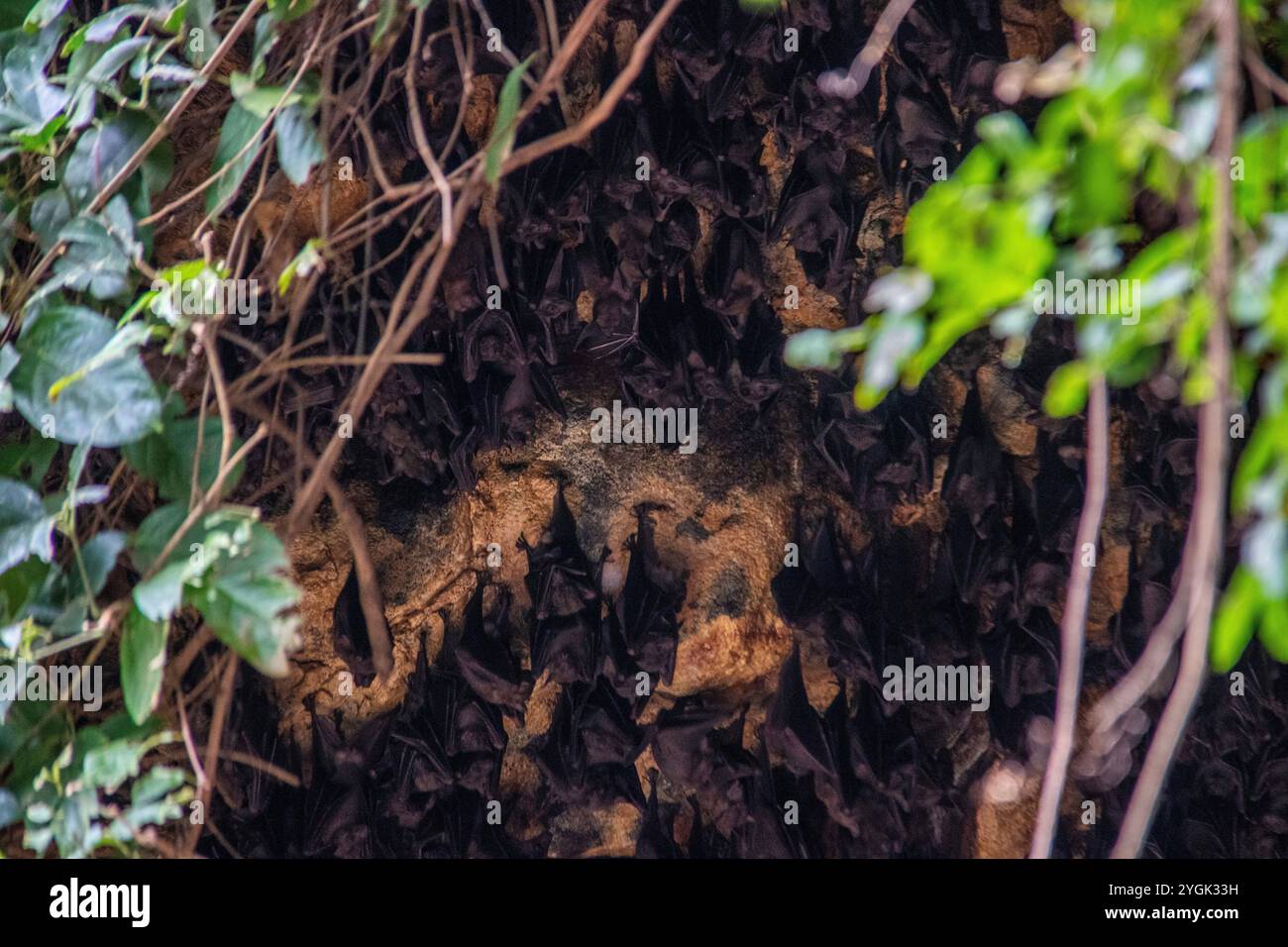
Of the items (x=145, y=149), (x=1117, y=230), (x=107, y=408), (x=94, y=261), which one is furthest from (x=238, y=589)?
(x=1117, y=230)

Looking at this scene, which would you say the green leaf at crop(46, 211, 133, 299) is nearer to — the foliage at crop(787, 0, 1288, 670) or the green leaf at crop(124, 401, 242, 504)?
the green leaf at crop(124, 401, 242, 504)

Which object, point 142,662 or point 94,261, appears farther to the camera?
point 94,261

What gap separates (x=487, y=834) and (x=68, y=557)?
88 centimetres

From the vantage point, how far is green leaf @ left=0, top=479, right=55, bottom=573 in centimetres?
146

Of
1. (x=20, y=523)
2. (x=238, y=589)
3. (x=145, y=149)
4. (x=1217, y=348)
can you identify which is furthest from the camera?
(x=145, y=149)

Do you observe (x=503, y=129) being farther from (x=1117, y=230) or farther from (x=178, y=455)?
(x=1117, y=230)

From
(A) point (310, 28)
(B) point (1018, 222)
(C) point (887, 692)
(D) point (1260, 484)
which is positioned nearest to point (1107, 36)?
(B) point (1018, 222)

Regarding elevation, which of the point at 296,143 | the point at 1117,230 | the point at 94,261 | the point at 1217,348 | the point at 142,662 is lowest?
the point at 142,662

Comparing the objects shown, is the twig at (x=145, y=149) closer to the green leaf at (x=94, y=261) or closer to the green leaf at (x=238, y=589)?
the green leaf at (x=94, y=261)

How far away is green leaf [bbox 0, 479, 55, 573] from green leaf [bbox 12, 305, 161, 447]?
0.09 metres

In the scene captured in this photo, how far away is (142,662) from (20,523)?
28cm

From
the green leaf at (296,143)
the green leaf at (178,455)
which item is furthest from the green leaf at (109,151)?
the green leaf at (178,455)

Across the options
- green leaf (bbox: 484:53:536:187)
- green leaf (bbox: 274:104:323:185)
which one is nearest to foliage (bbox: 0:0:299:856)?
green leaf (bbox: 274:104:323:185)

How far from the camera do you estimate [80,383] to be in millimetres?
1397
